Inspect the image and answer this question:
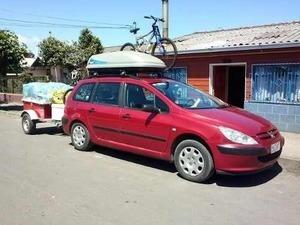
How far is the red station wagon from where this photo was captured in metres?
6.83

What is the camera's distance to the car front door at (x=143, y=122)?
7.66 m

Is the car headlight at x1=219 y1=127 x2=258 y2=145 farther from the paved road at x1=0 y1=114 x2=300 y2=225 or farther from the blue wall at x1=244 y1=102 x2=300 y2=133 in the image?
the blue wall at x1=244 y1=102 x2=300 y2=133

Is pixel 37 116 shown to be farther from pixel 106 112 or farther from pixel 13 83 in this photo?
pixel 13 83

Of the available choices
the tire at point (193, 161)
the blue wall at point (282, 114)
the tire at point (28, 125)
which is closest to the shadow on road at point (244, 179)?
the tire at point (193, 161)

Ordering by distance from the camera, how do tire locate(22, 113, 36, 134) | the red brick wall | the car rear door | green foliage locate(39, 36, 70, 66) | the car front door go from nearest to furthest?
the car front door
the car rear door
tire locate(22, 113, 36, 134)
the red brick wall
green foliage locate(39, 36, 70, 66)

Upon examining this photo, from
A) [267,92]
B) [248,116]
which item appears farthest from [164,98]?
[267,92]

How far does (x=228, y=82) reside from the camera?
1541 cm

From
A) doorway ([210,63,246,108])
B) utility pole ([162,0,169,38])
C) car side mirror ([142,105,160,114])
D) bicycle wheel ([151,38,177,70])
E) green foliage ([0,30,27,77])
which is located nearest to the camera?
car side mirror ([142,105,160,114])

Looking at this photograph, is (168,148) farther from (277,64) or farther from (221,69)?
(221,69)

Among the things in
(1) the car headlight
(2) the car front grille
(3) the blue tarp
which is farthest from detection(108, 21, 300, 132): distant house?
(1) the car headlight

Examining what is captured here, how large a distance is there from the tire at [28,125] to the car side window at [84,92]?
9.65 feet

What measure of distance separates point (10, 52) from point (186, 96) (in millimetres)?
14323

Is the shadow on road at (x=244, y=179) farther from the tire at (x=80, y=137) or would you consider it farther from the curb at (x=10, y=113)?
Result: the curb at (x=10, y=113)

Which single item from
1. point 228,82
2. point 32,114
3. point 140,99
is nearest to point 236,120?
point 140,99
